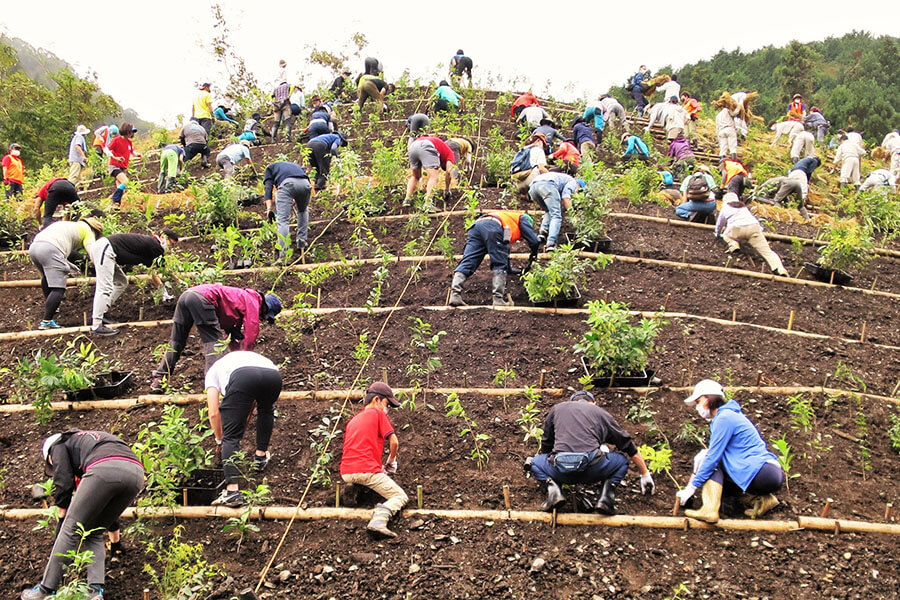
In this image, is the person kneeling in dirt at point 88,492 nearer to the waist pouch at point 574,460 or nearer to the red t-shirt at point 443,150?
the waist pouch at point 574,460

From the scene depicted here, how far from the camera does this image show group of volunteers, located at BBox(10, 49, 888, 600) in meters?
3.77

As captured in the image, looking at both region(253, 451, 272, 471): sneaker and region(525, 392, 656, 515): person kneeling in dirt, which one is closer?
region(525, 392, 656, 515): person kneeling in dirt

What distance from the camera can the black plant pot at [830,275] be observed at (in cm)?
758

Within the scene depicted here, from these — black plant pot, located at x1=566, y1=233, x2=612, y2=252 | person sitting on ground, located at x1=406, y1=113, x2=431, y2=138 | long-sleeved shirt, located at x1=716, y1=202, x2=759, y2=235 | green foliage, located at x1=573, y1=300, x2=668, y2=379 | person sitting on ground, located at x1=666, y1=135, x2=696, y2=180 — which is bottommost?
green foliage, located at x1=573, y1=300, x2=668, y2=379

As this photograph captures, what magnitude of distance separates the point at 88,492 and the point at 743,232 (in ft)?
22.7

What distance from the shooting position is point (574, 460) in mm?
4066

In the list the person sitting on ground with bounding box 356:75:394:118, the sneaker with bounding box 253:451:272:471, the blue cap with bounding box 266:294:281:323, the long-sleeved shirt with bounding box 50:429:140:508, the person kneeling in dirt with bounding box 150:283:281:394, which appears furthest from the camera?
the person sitting on ground with bounding box 356:75:394:118

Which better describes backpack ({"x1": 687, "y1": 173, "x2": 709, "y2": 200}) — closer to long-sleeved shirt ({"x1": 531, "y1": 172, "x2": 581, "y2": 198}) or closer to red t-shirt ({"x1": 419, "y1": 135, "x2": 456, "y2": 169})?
long-sleeved shirt ({"x1": 531, "y1": 172, "x2": 581, "y2": 198})

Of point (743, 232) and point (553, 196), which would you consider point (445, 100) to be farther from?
point (743, 232)

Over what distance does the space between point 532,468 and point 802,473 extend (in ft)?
6.22

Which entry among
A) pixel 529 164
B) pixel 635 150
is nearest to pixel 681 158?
pixel 635 150

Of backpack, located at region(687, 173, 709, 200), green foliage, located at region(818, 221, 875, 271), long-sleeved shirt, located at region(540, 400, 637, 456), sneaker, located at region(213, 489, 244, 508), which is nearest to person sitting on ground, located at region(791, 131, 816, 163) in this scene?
backpack, located at region(687, 173, 709, 200)

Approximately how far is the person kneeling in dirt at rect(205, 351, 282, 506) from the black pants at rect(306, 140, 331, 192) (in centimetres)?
521

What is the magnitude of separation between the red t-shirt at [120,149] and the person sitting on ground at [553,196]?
6133 millimetres
